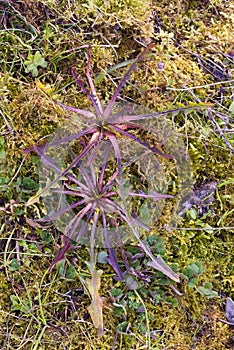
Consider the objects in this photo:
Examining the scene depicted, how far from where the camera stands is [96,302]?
1.77 metres

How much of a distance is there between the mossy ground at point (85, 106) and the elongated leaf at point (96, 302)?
0.05 m

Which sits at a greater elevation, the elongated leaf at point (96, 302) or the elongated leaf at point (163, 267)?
the elongated leaf at point (163, 267)

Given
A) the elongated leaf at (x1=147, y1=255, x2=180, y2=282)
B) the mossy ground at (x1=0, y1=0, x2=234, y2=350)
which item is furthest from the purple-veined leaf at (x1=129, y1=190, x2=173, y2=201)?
the elongated leaf at (x1=147, y1=255, x2=180, y2=282)

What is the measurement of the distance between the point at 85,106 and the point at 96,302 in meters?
0.79

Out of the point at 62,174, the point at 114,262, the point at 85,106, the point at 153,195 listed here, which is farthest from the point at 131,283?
the point at 85,106

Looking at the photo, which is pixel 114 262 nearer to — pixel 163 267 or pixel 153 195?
pixel 163 267

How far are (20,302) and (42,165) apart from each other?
0.55 meters

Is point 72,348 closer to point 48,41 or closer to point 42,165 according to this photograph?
point 42,165

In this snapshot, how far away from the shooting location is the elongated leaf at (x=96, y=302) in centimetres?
177

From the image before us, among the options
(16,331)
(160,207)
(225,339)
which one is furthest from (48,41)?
(225,339)

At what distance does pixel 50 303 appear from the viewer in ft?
5.97

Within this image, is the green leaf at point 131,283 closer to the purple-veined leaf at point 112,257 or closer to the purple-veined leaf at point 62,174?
the purple-veined leaf at point 112,257

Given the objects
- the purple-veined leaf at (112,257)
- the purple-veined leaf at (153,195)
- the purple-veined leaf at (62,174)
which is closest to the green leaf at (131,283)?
the purple-veined leaf at (112,257)

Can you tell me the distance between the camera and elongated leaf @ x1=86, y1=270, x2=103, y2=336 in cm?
177
